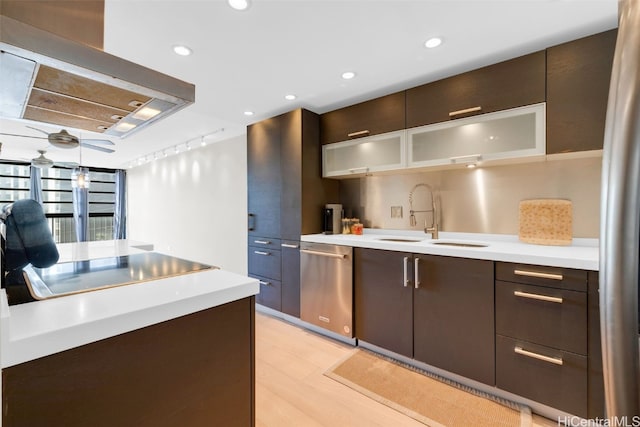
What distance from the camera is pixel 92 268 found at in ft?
4.26

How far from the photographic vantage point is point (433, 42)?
177 cm

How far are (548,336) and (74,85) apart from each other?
2.62m

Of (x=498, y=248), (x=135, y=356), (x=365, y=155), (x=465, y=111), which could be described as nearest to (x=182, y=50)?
(x=365, y=155)

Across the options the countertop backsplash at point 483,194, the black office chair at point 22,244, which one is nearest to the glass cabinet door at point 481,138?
the countertop backsplash at point 483,194

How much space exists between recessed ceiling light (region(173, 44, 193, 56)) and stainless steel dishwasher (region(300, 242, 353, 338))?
1.83 metres

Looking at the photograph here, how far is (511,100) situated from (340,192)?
1.83 meters

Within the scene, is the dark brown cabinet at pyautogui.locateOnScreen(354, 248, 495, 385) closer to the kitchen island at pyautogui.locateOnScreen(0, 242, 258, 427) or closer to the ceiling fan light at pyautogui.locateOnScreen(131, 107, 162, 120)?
the kitchen island at pyautogui.locateOnScreen(0, 242, 258, 427)

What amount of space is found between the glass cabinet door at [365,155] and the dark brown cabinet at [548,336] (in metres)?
1.26

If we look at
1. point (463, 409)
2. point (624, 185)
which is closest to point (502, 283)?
point (463, 409)

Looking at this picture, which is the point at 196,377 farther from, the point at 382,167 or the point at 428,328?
the point at 382,167

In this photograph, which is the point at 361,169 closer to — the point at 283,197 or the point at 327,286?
the point at 283,197

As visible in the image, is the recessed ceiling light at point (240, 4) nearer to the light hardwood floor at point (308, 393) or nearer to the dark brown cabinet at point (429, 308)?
the dark brown cabinet at point (429, 308)

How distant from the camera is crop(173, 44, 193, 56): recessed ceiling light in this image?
5.90 feet

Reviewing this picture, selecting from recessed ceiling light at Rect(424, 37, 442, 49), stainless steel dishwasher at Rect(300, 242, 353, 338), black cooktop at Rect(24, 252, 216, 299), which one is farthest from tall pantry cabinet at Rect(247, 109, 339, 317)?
black cooktop at Rect(24, 252, 216, 299)
